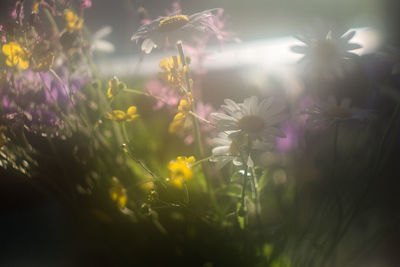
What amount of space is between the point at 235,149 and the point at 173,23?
0.43ft

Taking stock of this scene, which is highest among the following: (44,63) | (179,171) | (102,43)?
(102,43)

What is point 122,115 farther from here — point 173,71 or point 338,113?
point 338,113

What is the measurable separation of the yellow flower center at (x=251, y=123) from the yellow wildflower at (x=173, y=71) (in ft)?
0.21

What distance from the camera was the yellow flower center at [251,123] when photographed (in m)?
0.28

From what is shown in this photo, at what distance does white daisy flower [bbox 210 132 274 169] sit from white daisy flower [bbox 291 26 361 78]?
86 millimetres

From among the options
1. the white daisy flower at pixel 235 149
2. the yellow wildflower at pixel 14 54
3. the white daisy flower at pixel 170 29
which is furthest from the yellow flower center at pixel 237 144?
the yellow wildflower at pixel 14 54

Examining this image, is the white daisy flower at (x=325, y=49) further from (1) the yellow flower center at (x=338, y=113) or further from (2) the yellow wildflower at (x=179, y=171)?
(2) the yellow wildflower at (x=179, y=171)

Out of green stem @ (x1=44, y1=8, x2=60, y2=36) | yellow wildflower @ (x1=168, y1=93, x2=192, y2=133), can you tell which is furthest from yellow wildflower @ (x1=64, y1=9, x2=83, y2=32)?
yellow wildflower @ (x1=168, y1=93, x2=192, y2=133)

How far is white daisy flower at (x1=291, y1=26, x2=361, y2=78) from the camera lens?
0.30 metres

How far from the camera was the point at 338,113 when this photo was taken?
1.01ft

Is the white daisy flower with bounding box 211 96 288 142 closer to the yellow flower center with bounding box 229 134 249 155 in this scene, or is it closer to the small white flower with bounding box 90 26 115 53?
the yellow flower center with bounding box 229 134 249 155

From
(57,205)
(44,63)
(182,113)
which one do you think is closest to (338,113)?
(182,113)

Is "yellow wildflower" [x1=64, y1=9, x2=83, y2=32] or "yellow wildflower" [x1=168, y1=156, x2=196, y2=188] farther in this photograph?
"yellow wildflower" [x1=64, y1=9, x2=83, y2=32]

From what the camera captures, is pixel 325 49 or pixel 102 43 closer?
pixel 325 49
